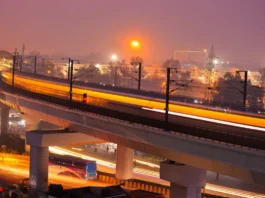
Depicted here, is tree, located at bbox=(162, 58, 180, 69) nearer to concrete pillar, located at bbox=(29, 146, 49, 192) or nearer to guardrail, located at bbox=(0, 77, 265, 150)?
concrete pillar, located at bbox=(29, 146, 49, 192)

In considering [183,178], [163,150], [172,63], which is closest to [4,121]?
[183,178]

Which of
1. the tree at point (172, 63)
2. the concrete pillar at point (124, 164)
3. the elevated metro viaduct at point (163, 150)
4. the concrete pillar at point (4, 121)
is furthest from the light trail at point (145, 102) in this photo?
the tree at point (172, 63)

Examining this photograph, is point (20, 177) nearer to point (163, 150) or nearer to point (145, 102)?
point (145, 102)

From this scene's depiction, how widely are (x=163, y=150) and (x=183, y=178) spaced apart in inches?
60.2

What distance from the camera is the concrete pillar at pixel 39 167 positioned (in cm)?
2412

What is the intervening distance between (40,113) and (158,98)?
21.9 feet

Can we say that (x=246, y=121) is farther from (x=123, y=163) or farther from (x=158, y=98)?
(x=123, y=163)

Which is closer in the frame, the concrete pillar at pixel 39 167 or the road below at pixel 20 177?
the concrete pillar at pixel 39 167

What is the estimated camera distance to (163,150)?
54.7 feet

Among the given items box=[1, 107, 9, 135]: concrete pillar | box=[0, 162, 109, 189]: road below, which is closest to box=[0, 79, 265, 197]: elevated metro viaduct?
box=[0, 162, 109, 189]: road below

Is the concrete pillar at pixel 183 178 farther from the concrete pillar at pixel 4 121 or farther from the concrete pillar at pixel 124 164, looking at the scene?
the concrete pillar at pixel 4 121

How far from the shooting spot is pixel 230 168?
1386 centimetres

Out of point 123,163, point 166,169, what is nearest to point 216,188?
point 123,163

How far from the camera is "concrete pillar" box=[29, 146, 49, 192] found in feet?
79.2
